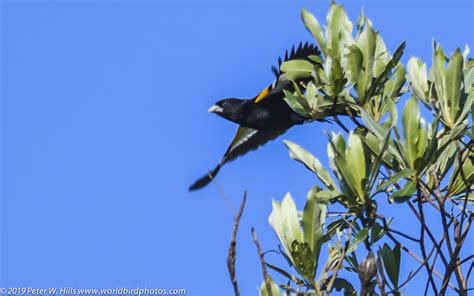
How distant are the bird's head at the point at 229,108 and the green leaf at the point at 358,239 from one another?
570 centimetres

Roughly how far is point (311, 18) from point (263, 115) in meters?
4.46

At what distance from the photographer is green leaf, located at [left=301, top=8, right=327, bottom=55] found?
390cm

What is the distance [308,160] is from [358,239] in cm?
56

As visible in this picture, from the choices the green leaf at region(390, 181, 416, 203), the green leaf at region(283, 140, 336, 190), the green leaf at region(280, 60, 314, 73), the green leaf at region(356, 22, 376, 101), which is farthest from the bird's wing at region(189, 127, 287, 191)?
the green leaf at region(390, 181, 416, 203)

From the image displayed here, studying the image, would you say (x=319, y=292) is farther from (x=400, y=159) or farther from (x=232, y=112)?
(x=232, y=112)

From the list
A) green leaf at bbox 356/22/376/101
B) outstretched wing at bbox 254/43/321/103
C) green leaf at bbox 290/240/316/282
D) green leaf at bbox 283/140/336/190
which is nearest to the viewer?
green leaf at bbox 290/240/316/282

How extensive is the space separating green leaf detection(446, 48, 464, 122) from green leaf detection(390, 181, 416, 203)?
0.46 meters

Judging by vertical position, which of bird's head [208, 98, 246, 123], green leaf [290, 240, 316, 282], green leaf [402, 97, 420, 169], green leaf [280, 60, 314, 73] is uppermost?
bird's head [208, 98, 246, 123]

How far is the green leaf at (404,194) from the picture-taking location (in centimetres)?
319

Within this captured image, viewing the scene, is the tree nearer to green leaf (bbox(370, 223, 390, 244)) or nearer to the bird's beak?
green leaf (bbox(370, 223, 390, 244))

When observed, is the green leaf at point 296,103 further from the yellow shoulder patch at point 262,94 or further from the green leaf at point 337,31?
the yellow shoulder patch at point 262,94

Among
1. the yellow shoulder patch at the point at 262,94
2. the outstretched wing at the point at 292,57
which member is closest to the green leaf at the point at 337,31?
the outstretched wing at the point at 292,57

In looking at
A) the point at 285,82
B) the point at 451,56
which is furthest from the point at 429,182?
the point at 285,82

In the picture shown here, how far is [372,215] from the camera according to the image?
11.3 ft
